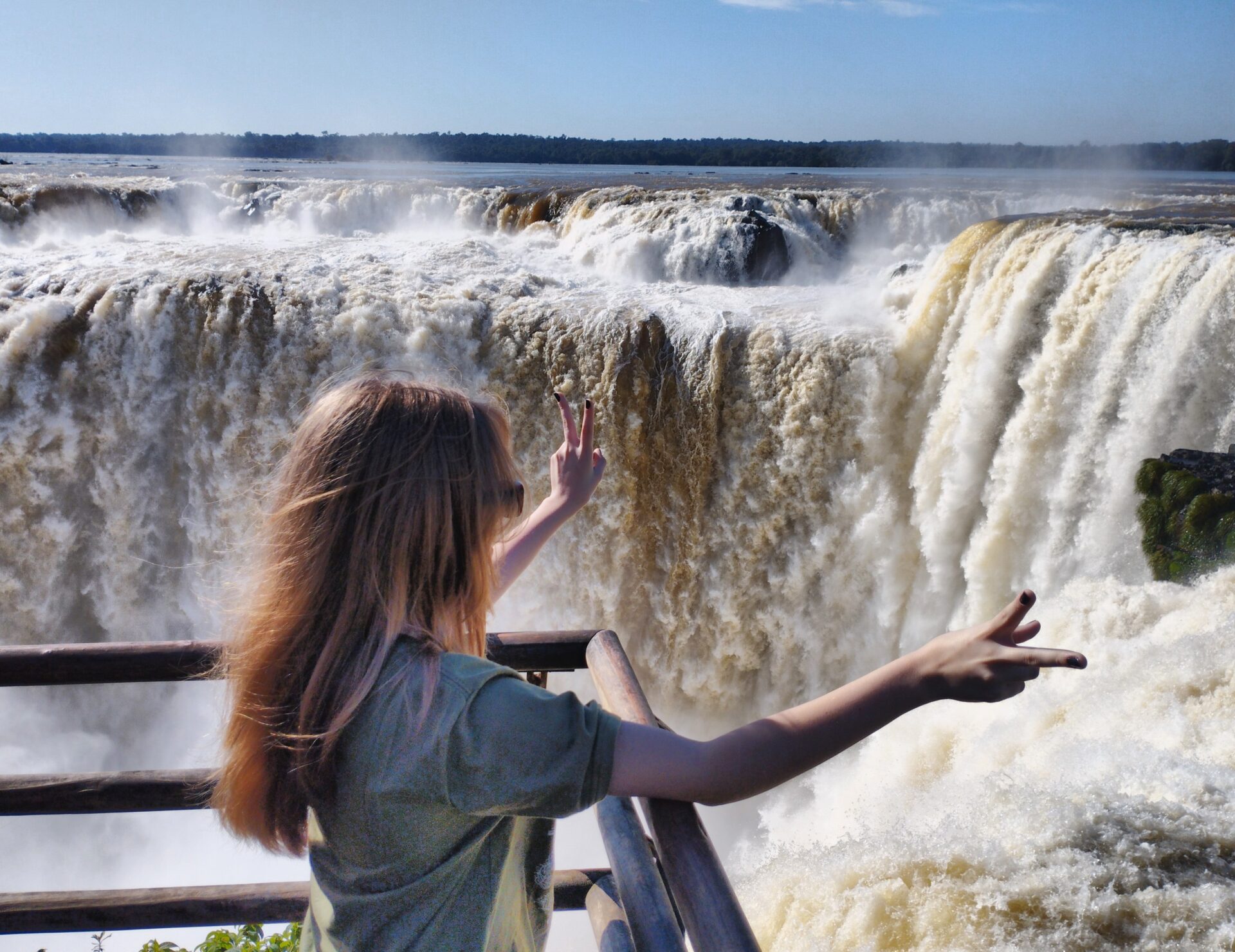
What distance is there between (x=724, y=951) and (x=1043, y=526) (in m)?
5.15

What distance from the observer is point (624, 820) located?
1.17 m

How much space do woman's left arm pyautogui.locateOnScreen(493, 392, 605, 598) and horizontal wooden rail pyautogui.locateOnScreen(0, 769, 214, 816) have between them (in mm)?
595

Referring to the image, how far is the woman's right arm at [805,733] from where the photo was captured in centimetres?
90

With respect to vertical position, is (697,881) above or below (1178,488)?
above

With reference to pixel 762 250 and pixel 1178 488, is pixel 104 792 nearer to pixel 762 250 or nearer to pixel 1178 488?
pixel 1178 488

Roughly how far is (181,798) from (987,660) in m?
1.30

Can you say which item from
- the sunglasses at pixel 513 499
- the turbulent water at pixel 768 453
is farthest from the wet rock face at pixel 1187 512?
the sunglasses at pixel 513 499

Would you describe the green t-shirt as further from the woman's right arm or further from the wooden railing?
the wooden railing

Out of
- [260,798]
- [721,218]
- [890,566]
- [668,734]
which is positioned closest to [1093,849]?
[668,734]

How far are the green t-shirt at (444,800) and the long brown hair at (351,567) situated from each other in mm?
37

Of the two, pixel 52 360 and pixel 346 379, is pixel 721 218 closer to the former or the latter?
pixel 52 360

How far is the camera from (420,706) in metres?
0.88

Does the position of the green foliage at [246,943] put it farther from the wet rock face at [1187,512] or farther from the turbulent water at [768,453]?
the wet rock face at [1187,512]

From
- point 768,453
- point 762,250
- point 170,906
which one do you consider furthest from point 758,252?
point 170,906
